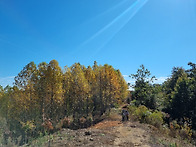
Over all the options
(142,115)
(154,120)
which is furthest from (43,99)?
(154,120)

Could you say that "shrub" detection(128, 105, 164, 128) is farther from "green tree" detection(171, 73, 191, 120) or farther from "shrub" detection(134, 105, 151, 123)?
"green tree" detection(171, 73, 191, 120)

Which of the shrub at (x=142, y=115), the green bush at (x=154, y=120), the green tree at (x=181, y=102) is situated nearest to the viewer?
the green bush at (x=154, y=120)

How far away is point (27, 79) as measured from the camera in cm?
1173

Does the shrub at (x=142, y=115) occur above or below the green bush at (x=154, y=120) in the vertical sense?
above

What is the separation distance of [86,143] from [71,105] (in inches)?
349

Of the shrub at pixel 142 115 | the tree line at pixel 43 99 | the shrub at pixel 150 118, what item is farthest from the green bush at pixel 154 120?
the tree line at pixel 43 99

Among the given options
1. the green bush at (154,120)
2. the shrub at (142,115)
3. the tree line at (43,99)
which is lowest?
the green bush at (154,120)

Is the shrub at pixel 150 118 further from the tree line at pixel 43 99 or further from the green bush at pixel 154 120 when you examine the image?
the tree line at pixel 43 99

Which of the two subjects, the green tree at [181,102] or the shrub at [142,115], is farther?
the green tree at [181,102]

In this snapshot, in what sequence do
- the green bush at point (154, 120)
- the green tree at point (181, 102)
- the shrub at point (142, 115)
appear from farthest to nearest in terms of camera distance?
the green tree at point (181, 102) → the shrub at point (142, 115) → the green bush at point (154, 120)

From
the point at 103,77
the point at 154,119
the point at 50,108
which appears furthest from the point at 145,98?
the point at 50,108

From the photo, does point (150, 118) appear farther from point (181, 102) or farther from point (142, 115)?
point (181, 102)

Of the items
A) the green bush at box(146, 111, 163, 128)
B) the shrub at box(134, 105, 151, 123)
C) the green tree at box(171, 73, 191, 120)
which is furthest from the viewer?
the green tree at box(171, 73, 191, 120)

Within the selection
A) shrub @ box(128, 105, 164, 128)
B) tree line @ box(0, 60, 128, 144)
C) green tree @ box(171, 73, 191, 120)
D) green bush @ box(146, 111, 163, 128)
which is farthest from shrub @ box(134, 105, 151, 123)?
green tree @ box(171, 73, 191, 120)
